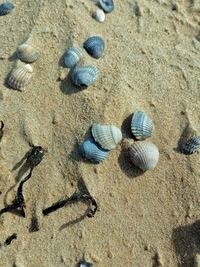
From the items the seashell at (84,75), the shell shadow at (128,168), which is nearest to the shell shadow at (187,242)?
the shell shadow at (128,168)

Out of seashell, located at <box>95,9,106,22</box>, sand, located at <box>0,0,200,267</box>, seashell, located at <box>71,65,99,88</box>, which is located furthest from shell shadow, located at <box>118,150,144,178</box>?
seashell, located at <box>95,9,106,22</box>

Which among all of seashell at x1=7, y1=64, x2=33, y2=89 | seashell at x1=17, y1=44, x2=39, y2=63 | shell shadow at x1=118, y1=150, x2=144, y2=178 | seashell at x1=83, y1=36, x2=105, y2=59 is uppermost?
seashell at x1=83, y1=36, x2=105, y2=59

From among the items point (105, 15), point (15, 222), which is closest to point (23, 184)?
point (15, 222)

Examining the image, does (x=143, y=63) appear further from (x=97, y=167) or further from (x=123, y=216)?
(x=123, y=216)

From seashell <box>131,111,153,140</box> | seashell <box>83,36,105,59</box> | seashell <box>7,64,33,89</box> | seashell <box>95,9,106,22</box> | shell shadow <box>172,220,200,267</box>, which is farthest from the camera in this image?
seashell <box>95,9,106,22</box>

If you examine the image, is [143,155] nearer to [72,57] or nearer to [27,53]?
[72,57]

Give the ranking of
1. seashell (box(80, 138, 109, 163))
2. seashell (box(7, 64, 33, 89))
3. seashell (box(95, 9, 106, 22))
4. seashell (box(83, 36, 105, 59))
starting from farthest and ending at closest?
seashell (box(95, 9, 106, 22)) → seashell (box(83, 36, 105, 59)) → seashell (box(7, 64, 33, 89)) → seashell (box(80, 138, 109, 163))

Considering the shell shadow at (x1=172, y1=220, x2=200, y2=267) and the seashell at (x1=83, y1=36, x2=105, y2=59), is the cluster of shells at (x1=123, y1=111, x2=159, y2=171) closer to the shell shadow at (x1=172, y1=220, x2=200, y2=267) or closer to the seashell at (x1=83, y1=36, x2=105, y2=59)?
the shell shadow at (x1=172, y1=220, x2=200, y2=267)

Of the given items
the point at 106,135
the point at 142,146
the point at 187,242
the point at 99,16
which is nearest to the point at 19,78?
the point at 106,135
